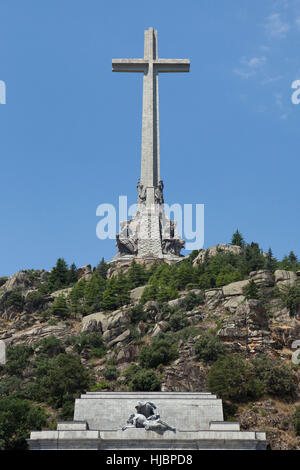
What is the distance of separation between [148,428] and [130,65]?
65442 millimetres

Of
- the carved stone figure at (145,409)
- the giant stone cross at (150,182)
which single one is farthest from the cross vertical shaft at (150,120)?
the carved stone figure at (145,409)

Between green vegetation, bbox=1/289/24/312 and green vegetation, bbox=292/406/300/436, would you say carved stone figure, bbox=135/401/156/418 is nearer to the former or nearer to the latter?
green vegetation, bbox=292/406/300/436

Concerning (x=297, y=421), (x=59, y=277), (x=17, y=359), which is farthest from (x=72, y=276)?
(x=297, y=421)

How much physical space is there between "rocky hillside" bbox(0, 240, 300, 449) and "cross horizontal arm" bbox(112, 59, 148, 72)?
28.6 meters

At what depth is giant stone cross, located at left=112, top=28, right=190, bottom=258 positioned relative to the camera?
85938 mm

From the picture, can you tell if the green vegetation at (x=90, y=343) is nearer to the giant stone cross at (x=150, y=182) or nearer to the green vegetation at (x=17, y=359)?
the green vegetation at (x=17, y=359)

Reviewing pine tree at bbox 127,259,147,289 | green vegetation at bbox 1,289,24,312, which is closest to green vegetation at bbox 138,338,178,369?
pine tree at bbox 127,259,147,289

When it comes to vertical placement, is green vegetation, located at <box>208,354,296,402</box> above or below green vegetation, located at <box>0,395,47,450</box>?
above

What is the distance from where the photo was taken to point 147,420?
127 feet

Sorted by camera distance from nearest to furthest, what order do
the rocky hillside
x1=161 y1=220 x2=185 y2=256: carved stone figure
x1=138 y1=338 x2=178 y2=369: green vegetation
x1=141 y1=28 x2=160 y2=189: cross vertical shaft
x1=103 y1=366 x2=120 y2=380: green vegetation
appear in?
the rocky hillside → x1=138 y1=338 x2=178 y2=369: green vegetation → x1=103 y1=366 x2=120 y2=380: green vegetation → x1=161 y1=220 x2=185 y2=256: carved stone figure → x1=141 y1=28 x2=160 y2=189: cross vertical shaft

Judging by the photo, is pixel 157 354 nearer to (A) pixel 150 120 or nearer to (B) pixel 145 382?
(B) pixel 145 382

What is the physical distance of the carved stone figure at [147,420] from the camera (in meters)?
38.1

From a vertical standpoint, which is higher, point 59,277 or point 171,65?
point 171,65
